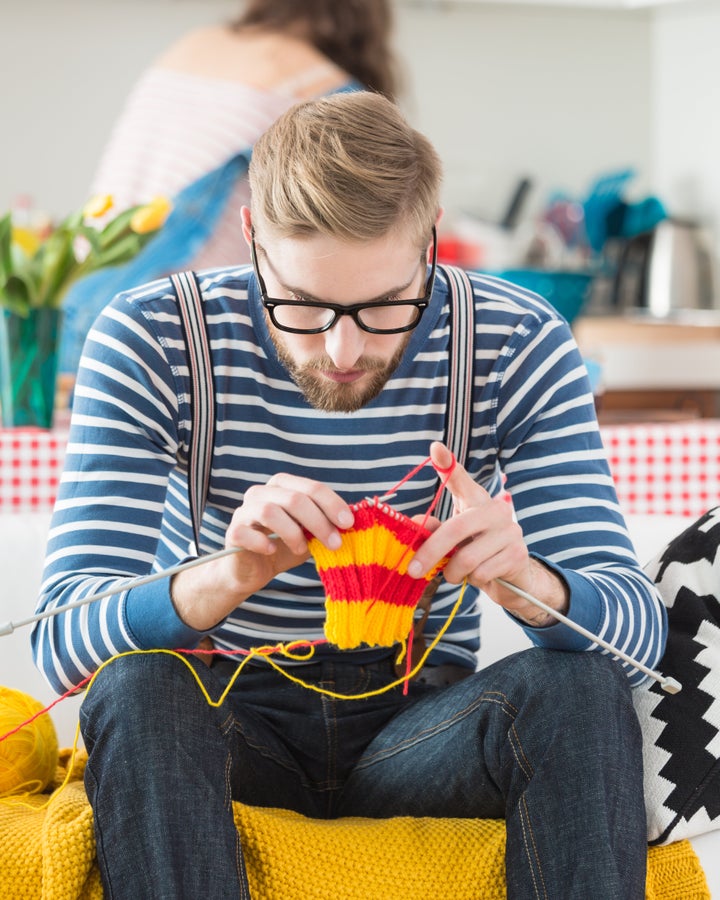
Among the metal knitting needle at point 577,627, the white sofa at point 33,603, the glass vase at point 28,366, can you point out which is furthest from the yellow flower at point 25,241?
the metal knitting needle at point 577,627

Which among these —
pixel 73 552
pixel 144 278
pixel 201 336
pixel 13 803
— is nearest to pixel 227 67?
pixel 144 278

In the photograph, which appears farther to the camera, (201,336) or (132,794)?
(201,336)

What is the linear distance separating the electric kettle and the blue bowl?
117 centimetres

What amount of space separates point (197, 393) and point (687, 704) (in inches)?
24.2

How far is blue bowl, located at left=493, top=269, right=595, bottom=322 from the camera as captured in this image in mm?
2271

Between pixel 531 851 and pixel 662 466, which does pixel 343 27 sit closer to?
pixel 662 466

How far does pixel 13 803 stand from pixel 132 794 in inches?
10.5

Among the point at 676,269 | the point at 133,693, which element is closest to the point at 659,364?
the point at 676,269

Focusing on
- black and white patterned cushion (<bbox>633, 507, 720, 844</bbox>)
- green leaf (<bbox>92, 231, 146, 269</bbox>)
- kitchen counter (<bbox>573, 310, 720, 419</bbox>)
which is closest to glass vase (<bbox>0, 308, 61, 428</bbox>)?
green leaf (<bbox>92, 231, 146, 269</bbox>)

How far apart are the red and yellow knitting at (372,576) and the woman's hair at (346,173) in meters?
0.27

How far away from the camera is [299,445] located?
1272 millimetres

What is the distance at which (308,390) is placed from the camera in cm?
120

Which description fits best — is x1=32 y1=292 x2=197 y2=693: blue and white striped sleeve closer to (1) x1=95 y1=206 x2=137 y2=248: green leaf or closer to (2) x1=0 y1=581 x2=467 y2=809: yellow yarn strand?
(2) x1=0 y1=581 x2=467 y2=809: yellow yarn strand

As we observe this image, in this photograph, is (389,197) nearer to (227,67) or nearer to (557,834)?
(557,834)
